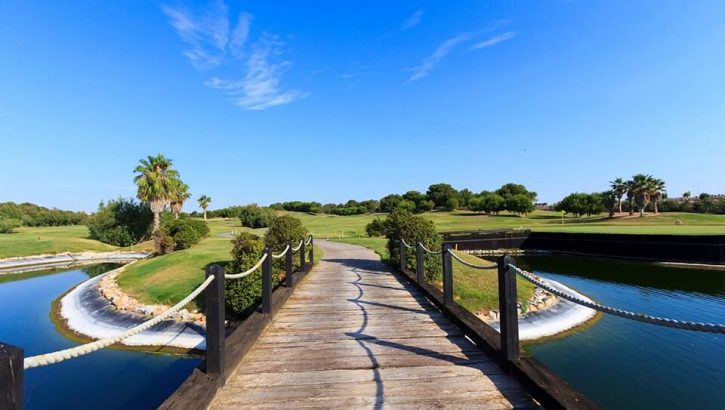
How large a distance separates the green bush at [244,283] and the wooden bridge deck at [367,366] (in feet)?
14.9

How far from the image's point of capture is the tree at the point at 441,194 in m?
92.1

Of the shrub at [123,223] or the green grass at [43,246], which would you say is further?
the shrub at [123,223]

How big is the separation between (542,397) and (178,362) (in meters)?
9.44

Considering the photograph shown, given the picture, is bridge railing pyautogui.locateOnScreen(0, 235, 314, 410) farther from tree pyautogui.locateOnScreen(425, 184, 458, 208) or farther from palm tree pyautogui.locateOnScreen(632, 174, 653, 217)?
tree pyautogui.locateOnScreen(425, 184, 458, 208)

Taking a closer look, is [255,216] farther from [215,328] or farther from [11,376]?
[11,376]

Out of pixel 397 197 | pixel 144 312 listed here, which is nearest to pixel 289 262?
pixel 144 312

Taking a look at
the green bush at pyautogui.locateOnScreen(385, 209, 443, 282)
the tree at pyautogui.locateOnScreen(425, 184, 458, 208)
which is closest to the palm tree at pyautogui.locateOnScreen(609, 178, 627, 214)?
the tree at pyautogui.locateOnScreen(425, 184, 458, 208)

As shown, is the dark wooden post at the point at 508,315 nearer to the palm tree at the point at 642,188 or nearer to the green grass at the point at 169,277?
the green grass at the point at 169,277

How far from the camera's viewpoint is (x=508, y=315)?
3.80 metres

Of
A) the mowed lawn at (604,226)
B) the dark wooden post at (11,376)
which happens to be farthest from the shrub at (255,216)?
the dark wooden post at (11,376)

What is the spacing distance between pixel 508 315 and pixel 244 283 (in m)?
8.73

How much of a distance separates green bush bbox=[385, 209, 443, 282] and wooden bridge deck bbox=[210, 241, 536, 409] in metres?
5.30

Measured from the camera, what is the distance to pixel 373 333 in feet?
17.4

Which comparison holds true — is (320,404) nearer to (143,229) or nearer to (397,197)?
(143,229)
